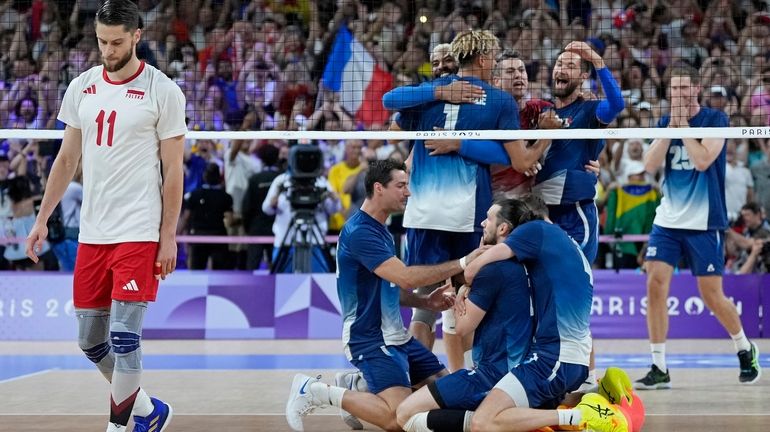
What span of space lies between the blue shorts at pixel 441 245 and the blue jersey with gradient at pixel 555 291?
1.53 meters

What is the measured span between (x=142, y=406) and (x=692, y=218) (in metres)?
5.48

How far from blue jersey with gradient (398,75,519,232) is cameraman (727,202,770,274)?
23.0ft

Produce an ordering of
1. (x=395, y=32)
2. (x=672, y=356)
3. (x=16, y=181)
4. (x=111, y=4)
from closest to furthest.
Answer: (x=111, y=4) < (x=672, y=356) < (x=16, y=181) < (x=395, y=32)

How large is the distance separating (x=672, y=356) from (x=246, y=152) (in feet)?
22.5

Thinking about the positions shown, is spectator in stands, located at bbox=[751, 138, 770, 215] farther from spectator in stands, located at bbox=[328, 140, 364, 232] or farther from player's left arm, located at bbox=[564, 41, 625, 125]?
player's left arm, located at bbox=[564, 41, 625, 125]

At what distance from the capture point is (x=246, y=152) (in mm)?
16547

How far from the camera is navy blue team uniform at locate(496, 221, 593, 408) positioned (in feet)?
23.5

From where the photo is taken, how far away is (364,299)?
7.80 m

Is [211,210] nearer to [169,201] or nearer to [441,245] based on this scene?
[441,245]

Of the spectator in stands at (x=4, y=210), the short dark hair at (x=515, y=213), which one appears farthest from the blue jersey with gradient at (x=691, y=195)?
the spectator in stands at (x=4, y=210)

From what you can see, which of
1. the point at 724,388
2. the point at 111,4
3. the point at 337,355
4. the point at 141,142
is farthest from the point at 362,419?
the point at 337,355

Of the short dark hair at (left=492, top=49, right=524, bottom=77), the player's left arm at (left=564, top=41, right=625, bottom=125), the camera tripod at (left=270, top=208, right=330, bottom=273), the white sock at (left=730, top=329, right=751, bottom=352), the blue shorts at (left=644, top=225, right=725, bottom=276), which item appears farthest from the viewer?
the camera tripod at (left=270, top=208, right=330, bottom=273)

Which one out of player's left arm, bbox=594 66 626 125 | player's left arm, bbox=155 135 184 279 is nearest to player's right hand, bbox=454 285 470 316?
player's left arm, bbox=155 135 184 279

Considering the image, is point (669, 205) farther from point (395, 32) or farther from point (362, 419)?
point (395, 32)
